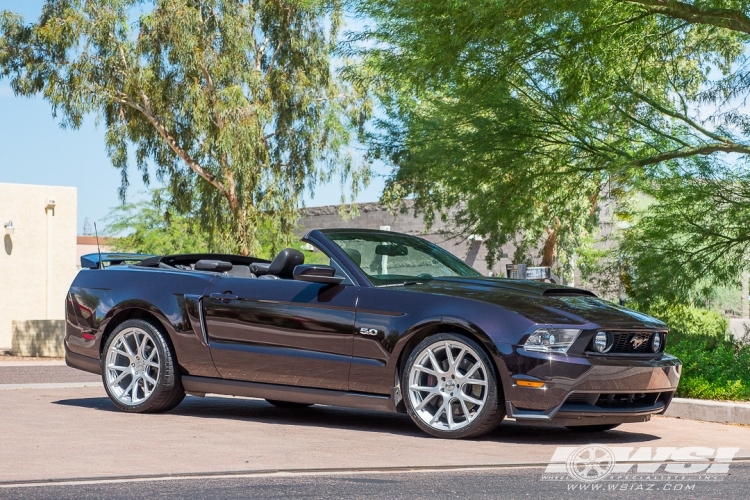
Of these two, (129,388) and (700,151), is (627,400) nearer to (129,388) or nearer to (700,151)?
(129,388)

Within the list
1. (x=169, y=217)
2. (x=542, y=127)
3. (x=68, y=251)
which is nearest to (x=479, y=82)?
(x=542, y=127)

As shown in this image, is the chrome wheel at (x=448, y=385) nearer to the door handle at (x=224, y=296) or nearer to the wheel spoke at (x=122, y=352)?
the door handle at (x=224, y=296)

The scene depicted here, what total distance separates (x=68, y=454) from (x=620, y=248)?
10241 mm

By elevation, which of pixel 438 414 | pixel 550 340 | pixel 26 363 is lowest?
pixel 26 363

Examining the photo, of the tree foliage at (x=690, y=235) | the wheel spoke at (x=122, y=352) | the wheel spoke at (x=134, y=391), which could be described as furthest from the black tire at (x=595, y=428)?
the tree foliage at (x=690, y=235)

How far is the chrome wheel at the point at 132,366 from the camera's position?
9.49 m

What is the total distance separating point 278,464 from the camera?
263 inches

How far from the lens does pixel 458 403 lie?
7980 millimetres

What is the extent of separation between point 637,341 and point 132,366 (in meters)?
4.23

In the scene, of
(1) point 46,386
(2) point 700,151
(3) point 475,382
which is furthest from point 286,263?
(2) point 700,151

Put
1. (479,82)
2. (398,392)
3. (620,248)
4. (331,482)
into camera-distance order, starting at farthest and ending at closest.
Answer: (620,248) < (479,82) < (398,392) < (331,482)

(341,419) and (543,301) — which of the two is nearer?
(543,301)

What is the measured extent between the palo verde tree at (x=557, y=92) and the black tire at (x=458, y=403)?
4741 mm

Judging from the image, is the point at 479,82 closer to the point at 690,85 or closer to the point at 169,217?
the point at 690,85
